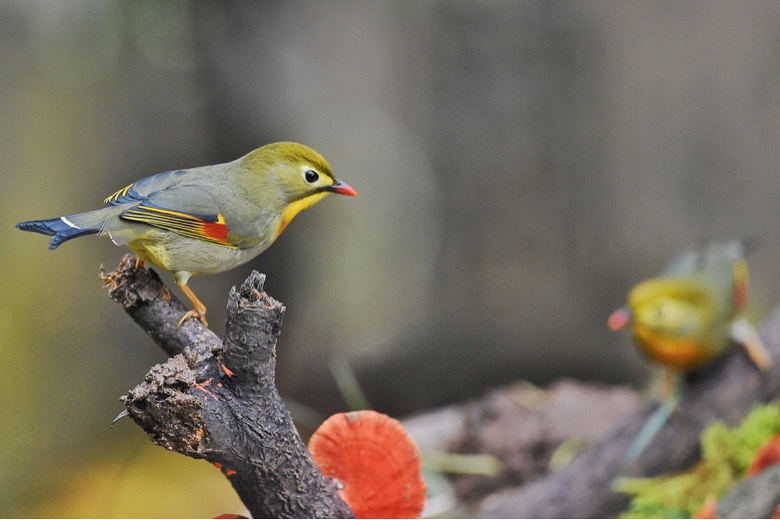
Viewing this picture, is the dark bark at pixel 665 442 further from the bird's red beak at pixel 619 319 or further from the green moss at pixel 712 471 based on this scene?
the bird's red beak at pixel 619 319

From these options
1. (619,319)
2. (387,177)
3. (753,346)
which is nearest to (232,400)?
(387,177)

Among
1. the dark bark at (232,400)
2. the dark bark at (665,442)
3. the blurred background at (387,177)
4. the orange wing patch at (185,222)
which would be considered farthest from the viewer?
the dark bark at (665,442)

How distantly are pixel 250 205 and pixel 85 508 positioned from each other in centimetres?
52

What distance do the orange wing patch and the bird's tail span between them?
0.03 meters

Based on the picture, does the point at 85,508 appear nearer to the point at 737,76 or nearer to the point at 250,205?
the point at 250,205

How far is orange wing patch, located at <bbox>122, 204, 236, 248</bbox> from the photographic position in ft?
2.29

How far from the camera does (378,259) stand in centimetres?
112

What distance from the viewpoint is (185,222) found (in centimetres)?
72

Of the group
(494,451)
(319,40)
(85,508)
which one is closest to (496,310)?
(494,451)

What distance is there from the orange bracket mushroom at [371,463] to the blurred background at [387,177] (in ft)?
0.80

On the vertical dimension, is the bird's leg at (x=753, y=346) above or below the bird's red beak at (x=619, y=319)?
below

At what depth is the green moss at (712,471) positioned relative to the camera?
1.20 meters

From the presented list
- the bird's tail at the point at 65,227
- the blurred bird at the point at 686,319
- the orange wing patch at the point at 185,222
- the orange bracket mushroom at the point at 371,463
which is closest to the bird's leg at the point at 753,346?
the blurred bird at the point at 686,319

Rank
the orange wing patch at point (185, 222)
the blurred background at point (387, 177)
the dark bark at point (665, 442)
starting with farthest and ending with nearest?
the dark bark at point (665, 442) < the blurred background at point (387, 177) < the orange wing patch at point (185, 222)
